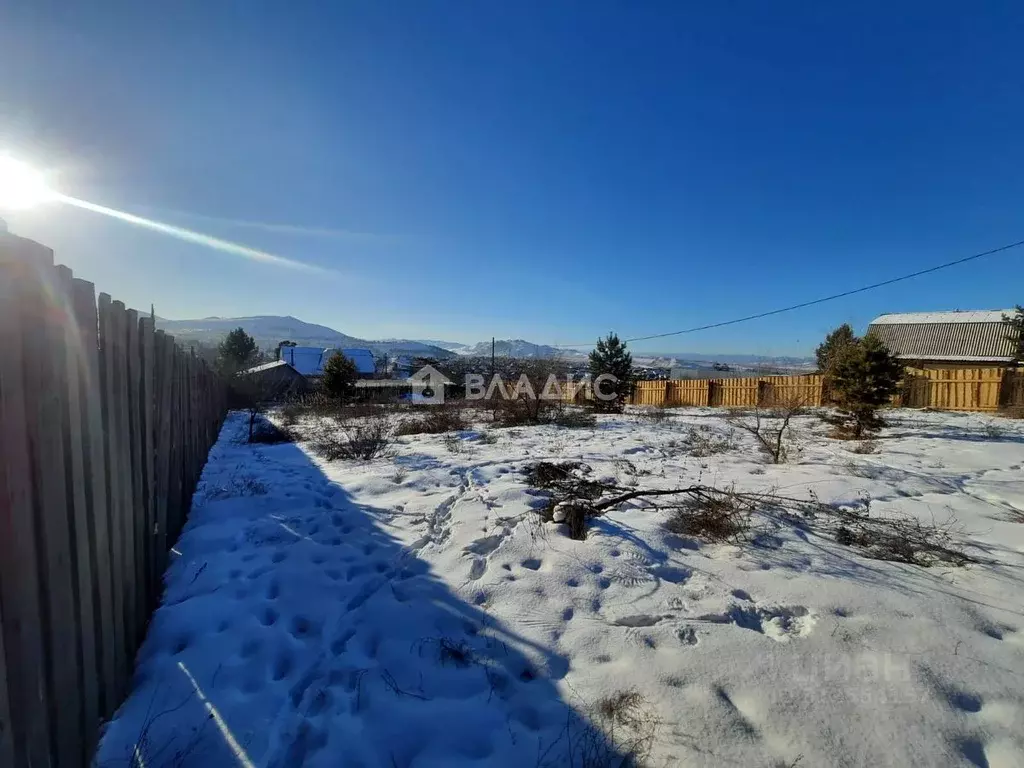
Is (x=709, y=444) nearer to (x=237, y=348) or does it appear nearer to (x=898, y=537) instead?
(x=898, y=537)

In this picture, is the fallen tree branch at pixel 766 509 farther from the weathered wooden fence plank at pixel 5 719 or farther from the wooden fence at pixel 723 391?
the wooden fence at pixel 723 391

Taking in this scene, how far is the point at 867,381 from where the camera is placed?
7.95 m

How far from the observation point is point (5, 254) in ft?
4.04

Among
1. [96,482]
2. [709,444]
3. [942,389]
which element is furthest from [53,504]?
[942,389]

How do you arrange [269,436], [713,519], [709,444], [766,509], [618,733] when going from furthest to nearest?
[269,436], [709,444], [766,509], [713,519], [618,733]

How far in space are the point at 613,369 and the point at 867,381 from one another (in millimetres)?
10497

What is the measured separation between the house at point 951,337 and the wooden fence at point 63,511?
28.3 meters

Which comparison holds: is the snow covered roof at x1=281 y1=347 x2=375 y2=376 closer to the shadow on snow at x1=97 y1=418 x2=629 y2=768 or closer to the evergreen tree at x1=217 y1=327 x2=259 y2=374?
the evergreen tree at x1=217 y1=327 x2=259 y2=374

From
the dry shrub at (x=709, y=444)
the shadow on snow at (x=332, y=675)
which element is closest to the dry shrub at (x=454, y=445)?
the dry shrub at (x=709, y=444)

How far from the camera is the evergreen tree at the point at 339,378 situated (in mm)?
20969

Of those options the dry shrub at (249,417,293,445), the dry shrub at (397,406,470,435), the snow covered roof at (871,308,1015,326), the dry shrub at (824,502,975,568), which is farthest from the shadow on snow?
the snow covered roof at (871,308,1015,326)

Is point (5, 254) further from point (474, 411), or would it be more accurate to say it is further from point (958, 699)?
point (474, 411)

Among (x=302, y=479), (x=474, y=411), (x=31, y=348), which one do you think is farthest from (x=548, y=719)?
(x=474, y=411)

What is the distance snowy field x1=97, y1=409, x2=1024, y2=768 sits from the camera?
1.64 metres
